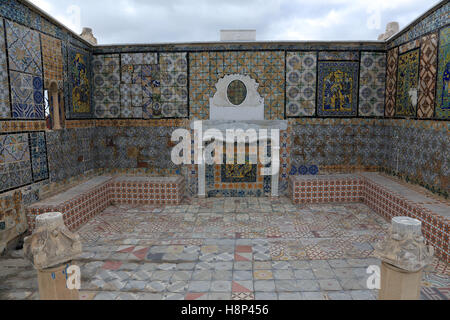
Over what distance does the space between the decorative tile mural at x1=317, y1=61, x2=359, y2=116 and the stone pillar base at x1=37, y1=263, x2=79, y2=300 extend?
552cm

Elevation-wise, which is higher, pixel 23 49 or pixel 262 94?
pixel 23 49

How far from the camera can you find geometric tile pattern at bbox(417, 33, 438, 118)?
4.79 metres

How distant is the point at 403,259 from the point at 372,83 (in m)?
5.20

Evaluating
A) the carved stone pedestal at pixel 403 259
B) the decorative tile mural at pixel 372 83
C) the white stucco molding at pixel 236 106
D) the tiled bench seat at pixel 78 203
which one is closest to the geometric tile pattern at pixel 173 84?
the white stucco molding at pixel 236 106

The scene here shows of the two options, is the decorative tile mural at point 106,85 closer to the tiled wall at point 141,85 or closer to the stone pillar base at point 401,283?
the tiled wall at point 141,85

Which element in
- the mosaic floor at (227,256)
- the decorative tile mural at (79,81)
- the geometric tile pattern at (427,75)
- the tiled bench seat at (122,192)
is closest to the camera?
the mosaic floor at (227,256)

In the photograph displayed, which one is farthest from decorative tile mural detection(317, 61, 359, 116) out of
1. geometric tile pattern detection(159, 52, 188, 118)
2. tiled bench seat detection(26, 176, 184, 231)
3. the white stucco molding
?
tiled bench seat detection(26, 176, 184, 231)

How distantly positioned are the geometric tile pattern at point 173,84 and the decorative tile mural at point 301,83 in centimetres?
208

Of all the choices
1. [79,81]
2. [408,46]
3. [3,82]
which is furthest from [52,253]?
[408,46]

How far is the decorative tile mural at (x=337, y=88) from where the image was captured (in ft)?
20.9

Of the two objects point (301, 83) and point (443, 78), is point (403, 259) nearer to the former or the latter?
point (443, 78)

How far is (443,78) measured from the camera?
4.57m

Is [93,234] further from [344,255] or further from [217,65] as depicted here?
[217,65]

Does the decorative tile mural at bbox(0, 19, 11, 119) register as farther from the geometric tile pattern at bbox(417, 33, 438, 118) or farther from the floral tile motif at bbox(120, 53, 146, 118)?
the geometric tile pattern at bbox(417, 33, 438, 118)
